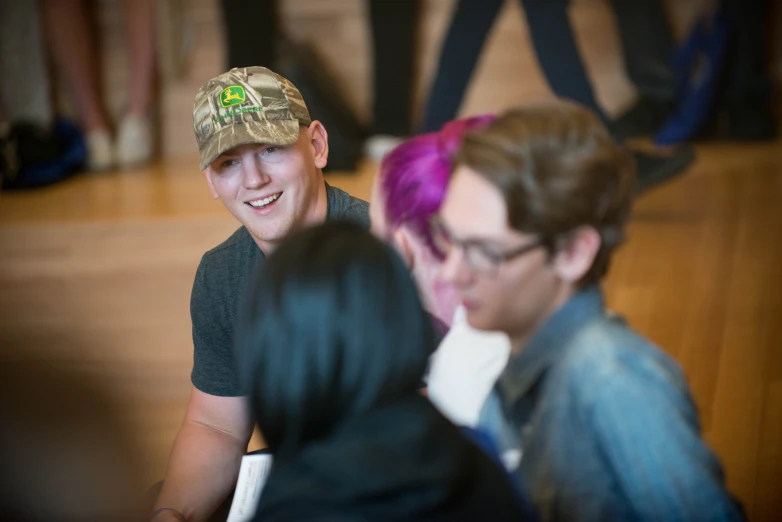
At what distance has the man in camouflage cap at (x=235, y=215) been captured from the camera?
117cm

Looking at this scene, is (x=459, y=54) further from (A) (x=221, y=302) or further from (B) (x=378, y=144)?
(A) (x=221, y=302)

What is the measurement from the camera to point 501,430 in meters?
0.89

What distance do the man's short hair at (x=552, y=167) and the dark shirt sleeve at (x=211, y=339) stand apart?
0.54m

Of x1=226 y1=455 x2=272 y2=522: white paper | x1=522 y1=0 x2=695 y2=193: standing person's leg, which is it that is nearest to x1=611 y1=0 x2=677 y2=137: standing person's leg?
x1=522 y1=0 x2=695 y2=193: standing person's leg

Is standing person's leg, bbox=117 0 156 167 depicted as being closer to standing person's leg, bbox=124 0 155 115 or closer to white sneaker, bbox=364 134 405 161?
standing person's leg, bbox=124 0 155 115

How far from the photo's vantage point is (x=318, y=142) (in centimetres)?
130

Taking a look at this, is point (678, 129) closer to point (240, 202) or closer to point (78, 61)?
point (78, 61)

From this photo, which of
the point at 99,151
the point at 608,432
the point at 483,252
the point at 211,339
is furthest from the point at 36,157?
the point at 608,432

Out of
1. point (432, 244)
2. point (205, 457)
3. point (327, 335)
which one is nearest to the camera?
point (327, 335)

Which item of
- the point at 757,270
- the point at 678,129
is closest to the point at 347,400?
the point at 757,270

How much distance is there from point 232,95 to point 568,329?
0.56 metres

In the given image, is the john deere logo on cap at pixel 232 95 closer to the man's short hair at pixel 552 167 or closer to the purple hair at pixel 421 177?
the purple hair at pixel 421 177

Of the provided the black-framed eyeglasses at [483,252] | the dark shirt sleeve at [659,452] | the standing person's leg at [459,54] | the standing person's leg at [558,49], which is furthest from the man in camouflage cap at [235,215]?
the standing person's leg at [459,54]

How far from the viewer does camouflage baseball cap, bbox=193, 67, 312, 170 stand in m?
1.16
